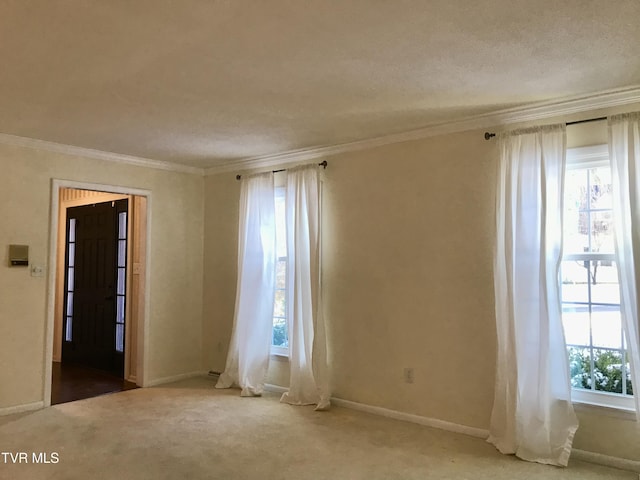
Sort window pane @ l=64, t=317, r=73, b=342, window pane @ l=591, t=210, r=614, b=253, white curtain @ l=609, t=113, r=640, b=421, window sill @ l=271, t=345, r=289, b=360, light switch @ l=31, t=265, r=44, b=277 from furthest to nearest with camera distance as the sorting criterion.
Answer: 1. window pane @ l=64, t=317, r=73, b=342
2. window sill @ l=271, t=345, r=289, b=360
3. light switch @ l=31, t=265, r=44, b=277
4. window pane @ l=591, t=210, r=614, b=253
5. white curtain @ l=609, t=113, r=640, b=421

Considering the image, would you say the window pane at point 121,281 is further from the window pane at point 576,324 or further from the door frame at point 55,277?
the window pane at point 576,324

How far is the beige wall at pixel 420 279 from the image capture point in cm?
383

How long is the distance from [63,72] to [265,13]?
149cm

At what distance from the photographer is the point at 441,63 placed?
9.27 feet

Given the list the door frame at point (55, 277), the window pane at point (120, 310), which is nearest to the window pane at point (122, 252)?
the window pane at point (120, 310)

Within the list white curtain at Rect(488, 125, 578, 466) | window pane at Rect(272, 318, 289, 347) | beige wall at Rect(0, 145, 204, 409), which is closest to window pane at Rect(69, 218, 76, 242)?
beige wall at Rect(0, 145, 204, 409)

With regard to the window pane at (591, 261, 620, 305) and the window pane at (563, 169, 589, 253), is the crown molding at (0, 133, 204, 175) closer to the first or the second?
the window pane at (563, 169, 589, 253)

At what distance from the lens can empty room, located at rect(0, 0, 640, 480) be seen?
2.58 meters

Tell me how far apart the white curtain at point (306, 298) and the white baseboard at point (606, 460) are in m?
2.08

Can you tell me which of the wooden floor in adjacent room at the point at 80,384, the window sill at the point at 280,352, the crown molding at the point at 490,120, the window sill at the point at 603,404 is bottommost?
the wooden floor in adjacent room at the point at 80,384

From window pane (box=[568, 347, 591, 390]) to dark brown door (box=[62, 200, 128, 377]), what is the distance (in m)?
4.95

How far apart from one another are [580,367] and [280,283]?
302 cm

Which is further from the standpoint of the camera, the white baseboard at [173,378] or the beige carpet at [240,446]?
the white baseboard at [173,378]

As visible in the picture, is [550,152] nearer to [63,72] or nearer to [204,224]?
[63,72]
